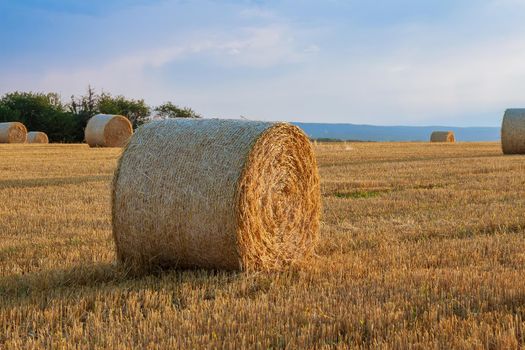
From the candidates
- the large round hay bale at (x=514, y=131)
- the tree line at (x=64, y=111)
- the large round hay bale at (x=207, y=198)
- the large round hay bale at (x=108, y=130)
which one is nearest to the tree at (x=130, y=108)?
the tree line at (x=64, y=111)

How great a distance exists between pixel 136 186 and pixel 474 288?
124 inches

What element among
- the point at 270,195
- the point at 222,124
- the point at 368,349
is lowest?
the point at 368,349

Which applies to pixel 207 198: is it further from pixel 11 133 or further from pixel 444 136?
pixel 444 136

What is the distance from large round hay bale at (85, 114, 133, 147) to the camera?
2889 centimetres

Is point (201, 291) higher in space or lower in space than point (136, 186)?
lower

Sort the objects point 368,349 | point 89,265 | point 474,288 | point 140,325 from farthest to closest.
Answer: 1. point 89,265
2. point 474,288
3. point 140,325
4. point 368,349

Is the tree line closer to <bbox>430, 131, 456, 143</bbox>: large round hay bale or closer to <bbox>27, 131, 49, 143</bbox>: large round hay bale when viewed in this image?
<bbox>27, 131, 49, 143</bbox>: large round hay bale

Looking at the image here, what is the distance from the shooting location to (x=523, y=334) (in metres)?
4.12

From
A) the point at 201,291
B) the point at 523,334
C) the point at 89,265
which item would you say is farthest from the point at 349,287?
the point at 89,265

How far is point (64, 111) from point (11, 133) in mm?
12721

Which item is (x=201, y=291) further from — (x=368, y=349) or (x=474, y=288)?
(x=474, y=288)

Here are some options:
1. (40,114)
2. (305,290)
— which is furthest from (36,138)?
(305,290)

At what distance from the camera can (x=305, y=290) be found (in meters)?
5.25

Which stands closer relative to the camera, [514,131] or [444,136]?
[514,131]
